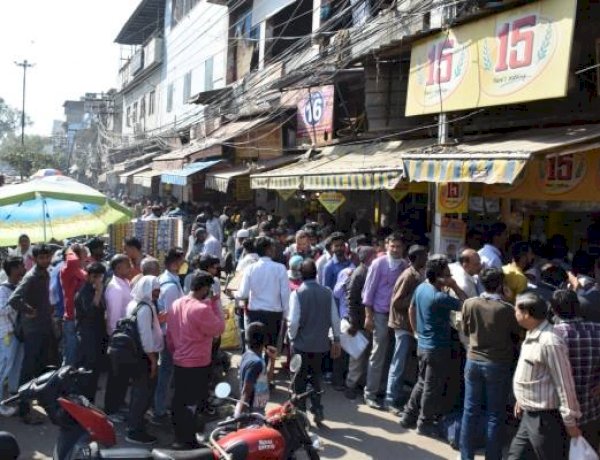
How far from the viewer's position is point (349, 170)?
9.55 m

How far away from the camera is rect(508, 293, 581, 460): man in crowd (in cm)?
406

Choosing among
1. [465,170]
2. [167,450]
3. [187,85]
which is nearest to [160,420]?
[167,450]

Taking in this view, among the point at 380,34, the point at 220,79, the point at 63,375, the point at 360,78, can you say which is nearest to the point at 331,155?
the point at 360,78

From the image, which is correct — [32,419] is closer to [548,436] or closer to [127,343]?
[127,343]

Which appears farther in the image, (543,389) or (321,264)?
(321,264)

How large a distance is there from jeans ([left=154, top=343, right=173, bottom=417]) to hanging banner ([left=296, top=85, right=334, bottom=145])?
7.91 meters

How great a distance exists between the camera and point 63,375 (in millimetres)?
4266

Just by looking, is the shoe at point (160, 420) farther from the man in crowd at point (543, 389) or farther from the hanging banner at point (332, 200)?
the hanging banner at point (332, 200)

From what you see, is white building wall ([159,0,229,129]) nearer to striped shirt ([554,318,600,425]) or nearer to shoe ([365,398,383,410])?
shoe ([365,398,383,410])

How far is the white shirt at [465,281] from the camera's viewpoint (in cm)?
583

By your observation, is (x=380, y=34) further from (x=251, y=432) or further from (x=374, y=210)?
(x=251, y=432)

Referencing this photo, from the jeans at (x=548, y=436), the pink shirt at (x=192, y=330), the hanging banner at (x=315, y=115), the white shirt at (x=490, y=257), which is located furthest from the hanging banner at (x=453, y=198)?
the hanging banner at (x=315, y=115)

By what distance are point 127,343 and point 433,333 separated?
2.80 meters

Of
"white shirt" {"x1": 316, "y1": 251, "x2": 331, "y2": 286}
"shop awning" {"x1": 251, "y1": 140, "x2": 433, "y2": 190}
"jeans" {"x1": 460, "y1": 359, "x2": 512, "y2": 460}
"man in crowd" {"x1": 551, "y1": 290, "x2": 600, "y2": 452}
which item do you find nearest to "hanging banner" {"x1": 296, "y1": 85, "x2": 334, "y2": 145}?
"shop awning" {"x1": 251, "y1": 140, "x2": 433, "y2": 190}
